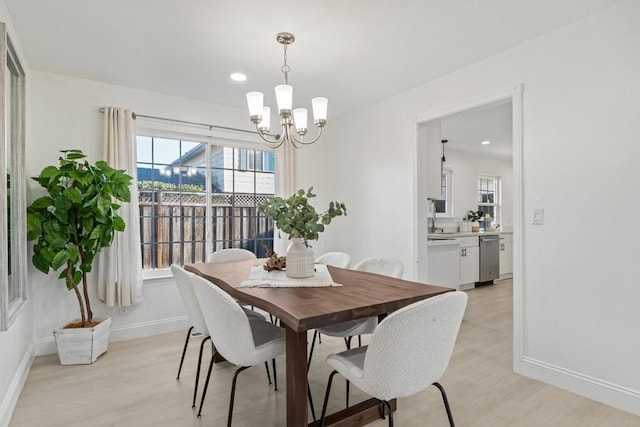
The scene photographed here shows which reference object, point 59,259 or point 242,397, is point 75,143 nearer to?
point 59,259

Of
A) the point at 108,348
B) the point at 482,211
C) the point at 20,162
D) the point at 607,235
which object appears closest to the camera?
the point at 607,235

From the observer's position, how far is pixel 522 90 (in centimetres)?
262

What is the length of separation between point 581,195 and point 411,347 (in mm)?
1828

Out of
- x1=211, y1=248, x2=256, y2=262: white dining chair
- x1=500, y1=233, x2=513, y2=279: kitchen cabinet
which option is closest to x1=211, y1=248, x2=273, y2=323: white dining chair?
x1=211, y1=248, x2=256, y2=262: white dining chair

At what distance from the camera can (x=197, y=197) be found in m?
3.99

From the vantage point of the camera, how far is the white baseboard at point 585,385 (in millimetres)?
2084

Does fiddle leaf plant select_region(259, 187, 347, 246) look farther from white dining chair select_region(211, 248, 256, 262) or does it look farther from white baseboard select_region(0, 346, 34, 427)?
white baseboard select_region(0, 346, 34, 427)

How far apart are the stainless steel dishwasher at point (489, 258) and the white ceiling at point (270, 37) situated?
3.58m

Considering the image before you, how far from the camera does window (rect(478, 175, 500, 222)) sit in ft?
23.0

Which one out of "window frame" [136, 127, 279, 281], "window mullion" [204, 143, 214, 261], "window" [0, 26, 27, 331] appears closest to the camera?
"window" [0, 26, 27, 331]

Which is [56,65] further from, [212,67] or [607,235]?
[607,235]

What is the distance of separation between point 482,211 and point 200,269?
6064 mm

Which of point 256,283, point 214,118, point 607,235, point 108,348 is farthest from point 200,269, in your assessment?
point 607,235

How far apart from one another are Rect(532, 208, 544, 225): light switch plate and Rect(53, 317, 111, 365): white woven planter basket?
363 cm
